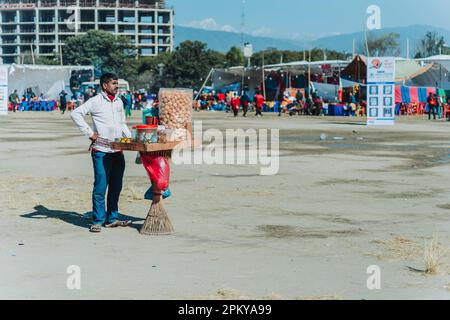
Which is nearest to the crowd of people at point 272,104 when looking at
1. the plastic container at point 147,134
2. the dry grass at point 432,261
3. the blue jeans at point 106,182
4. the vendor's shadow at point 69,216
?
the vendor's shadow at point 69,216

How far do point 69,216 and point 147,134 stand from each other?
2.29 metres

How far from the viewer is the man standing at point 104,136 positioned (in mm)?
10945

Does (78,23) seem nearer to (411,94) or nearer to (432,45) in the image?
(432,45)

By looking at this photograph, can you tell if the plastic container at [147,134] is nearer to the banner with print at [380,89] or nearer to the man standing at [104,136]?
the man standing at [104,136]

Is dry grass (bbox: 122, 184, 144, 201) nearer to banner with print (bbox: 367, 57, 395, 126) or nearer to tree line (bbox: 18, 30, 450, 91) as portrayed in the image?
banner with print (bbox: 367, 57, 395, 126)

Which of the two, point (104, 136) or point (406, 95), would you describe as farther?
point (406, 95)

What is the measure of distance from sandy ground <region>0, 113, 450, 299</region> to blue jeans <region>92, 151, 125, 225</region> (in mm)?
232

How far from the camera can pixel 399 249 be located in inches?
381

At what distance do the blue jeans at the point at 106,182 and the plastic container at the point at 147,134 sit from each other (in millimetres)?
708

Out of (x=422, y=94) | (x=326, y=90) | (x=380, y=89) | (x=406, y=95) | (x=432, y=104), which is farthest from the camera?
(x=326, y=90)

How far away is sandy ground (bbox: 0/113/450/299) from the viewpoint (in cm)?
786

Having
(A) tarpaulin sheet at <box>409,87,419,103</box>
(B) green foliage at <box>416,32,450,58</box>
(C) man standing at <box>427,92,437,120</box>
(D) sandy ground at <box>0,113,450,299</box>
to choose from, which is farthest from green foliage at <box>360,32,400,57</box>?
(D) sandy ground at <box>0,113,450,299</box>

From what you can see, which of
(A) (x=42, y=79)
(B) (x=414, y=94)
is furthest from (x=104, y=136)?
(A) (x=42, y=79)
